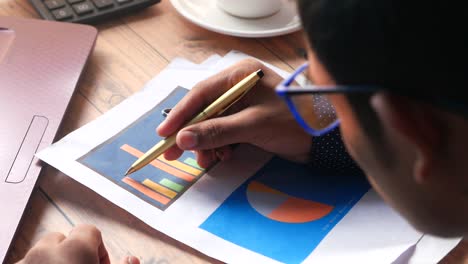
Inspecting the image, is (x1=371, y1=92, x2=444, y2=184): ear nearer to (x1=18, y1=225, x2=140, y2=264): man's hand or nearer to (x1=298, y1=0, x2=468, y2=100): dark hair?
(x1=298, y1=0, x2=468, y2=100): dark hair

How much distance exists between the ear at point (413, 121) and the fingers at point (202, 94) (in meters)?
0.38

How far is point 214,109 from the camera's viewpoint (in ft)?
2.40

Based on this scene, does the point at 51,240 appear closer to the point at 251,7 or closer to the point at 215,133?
the point at 215,133

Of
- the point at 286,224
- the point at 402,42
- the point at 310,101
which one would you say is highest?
the point at 402,42

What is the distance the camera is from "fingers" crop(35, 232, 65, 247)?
617 mm

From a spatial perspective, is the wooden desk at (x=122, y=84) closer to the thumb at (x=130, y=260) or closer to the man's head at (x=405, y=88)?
the thumb at (x=130, y=260)

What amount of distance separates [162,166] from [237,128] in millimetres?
102

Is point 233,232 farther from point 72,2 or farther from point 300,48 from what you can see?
point 72,2

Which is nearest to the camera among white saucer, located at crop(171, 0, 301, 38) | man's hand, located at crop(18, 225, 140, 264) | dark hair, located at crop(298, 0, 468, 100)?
dark hair, located at crop(298, 0, 468, 100)

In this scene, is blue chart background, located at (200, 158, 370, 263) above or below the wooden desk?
below

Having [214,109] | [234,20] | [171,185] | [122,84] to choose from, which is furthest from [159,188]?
[234,20]

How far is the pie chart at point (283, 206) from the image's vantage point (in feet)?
2.18

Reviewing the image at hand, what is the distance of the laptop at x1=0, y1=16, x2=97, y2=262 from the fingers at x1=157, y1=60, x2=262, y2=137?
0.15m

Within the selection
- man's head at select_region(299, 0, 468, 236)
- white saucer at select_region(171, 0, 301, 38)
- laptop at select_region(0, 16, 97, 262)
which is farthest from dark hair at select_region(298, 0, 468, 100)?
white saucer at select_region(171, 0, 301, 38)
